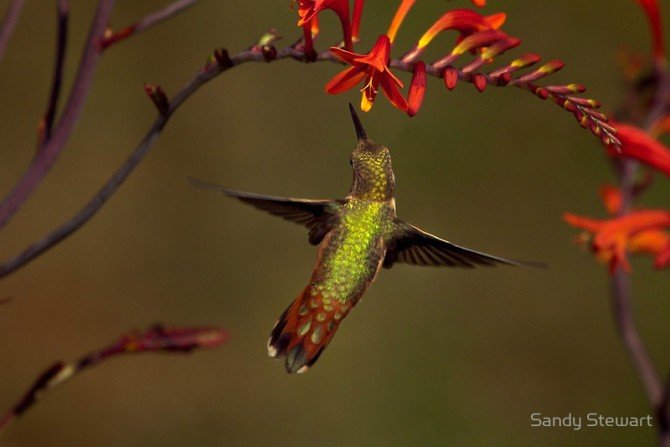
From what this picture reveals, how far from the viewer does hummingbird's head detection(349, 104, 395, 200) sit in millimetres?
925

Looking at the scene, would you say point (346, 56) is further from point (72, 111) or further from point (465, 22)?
point (72, 111)

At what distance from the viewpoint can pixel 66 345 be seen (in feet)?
12.2

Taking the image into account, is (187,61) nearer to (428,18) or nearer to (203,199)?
(203,199)

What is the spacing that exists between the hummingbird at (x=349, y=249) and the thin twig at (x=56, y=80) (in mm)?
245

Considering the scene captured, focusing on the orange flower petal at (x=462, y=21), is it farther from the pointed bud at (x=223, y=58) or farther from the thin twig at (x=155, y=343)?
the thin twig at (x=155, y=343)

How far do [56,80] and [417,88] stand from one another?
44 cm

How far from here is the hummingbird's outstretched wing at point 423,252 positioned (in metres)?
0.95

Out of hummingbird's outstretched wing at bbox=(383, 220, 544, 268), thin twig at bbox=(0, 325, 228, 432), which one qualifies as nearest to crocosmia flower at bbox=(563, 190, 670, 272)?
hummingbird's outstretched wing at bbox=(383, 220, 544, 268)

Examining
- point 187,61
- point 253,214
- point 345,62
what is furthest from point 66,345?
point 345,62

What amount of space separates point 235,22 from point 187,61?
0.33 meters

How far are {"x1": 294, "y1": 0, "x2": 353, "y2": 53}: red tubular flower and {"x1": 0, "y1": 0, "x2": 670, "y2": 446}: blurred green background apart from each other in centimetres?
278

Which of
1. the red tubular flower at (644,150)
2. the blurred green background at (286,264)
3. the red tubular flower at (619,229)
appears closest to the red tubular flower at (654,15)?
the red tubular flower at (644,150)

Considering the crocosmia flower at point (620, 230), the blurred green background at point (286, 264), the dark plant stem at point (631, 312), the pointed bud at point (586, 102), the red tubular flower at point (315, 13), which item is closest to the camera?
the pointed bud at point (586, 102)

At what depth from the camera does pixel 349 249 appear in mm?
1009
